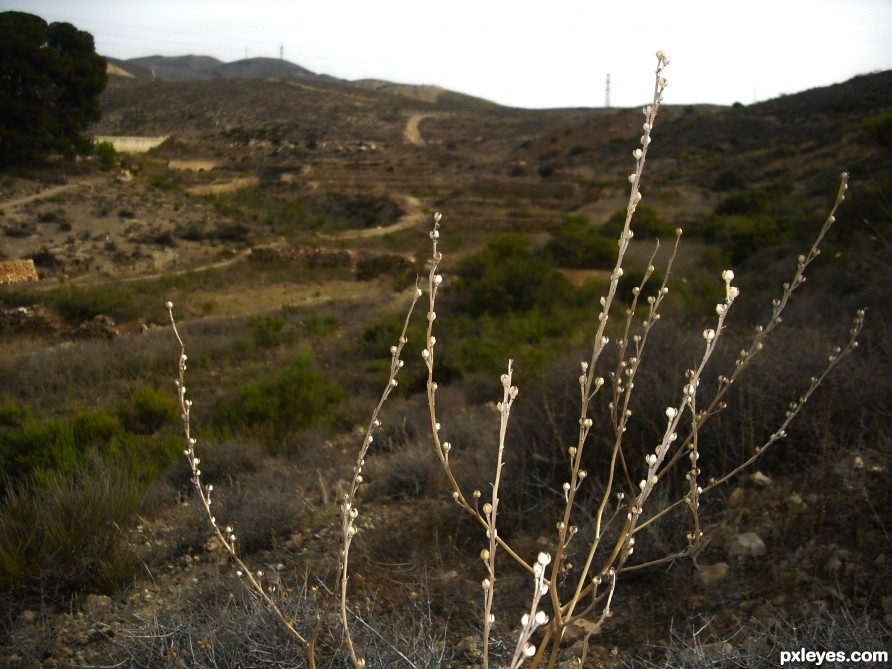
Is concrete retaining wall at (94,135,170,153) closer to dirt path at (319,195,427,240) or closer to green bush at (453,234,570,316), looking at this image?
dirt path at (319,195,427,240)

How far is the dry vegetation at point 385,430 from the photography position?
2859 millimetres

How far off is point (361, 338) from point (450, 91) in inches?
3803

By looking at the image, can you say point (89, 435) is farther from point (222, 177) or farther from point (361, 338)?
point (222, 177)

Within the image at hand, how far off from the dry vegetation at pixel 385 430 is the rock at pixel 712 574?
0.02 m

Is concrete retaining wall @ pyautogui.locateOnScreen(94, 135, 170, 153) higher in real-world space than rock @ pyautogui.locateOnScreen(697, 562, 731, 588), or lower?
higher

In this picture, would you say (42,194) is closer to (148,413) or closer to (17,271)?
(17,271)

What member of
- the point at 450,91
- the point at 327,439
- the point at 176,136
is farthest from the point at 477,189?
the point at 450,91

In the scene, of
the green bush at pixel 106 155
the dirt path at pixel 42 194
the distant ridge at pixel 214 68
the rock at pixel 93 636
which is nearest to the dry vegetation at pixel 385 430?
the rock at pixel 93 636

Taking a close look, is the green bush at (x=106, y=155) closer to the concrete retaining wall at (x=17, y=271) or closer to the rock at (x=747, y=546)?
the concrete retaining wall at (x=17, y=271)

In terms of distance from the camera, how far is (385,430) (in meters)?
6.54

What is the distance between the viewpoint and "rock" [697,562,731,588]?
312 cm

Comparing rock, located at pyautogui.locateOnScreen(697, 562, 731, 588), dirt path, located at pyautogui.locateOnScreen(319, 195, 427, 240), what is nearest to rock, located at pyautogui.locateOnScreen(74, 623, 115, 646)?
rock, located at pyautogui.locateOnScreen(697, 562, 731, 588)

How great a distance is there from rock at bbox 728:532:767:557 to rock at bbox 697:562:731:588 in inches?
3.8

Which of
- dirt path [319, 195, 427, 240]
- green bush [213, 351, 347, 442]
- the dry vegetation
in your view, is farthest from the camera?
dirt path [319, 195, 427, 240]
